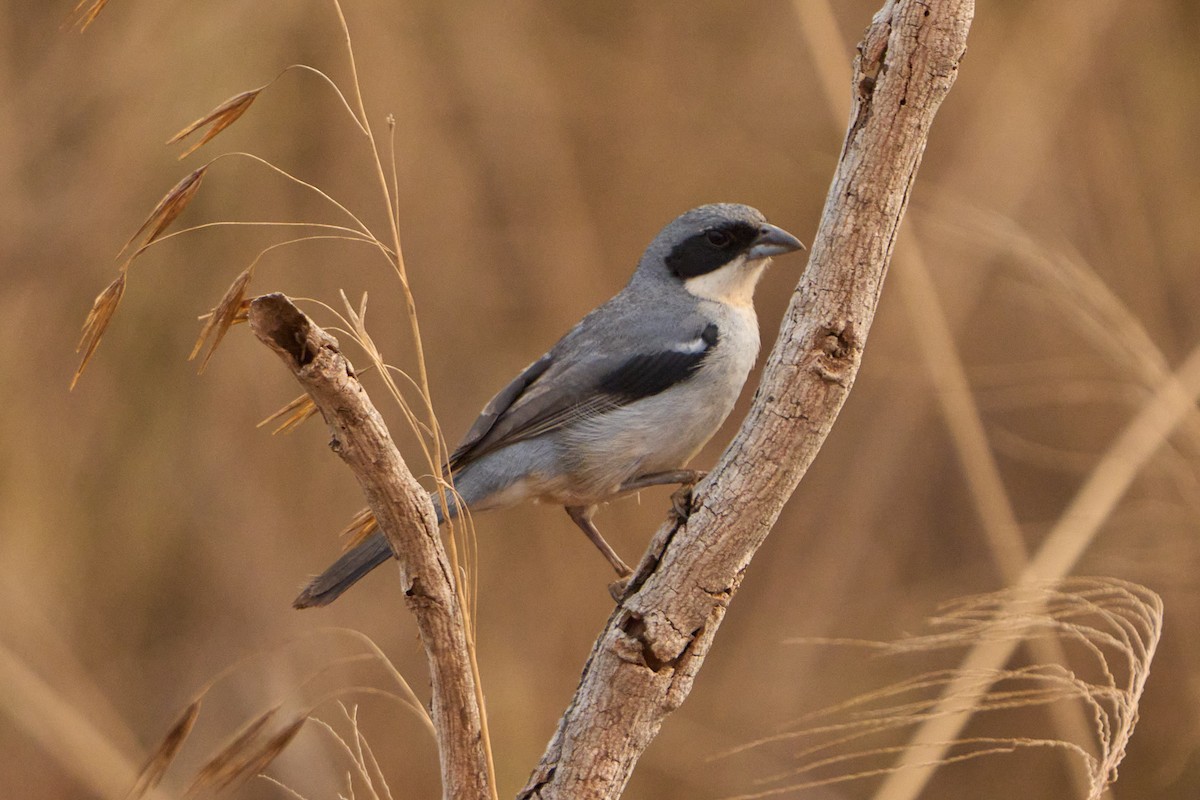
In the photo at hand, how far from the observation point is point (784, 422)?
206 centimetres

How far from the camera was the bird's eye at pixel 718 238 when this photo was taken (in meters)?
4.23

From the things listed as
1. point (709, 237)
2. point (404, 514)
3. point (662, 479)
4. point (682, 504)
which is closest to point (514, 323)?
point (709, 237)

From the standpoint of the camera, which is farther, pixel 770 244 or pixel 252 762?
pixel 770 244

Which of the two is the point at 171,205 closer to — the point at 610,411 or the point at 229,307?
the point at 229,307

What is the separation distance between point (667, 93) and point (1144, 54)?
2.30 meters

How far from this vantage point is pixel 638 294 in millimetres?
4297

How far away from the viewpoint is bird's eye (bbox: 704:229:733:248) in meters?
4.23

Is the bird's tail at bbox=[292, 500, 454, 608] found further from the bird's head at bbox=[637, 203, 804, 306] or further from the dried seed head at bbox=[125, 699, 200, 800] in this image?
the bird's head at bbox=[637, 203, 804, 306]

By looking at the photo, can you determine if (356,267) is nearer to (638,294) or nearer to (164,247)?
(164,247)

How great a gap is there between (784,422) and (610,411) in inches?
73.3

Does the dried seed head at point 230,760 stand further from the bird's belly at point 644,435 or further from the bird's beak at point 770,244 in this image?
the bird's beak at point 770,244

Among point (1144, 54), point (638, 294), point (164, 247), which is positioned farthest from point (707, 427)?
point (1144, 54)

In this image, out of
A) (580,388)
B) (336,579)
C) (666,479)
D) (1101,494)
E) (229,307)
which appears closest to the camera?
(229,307)

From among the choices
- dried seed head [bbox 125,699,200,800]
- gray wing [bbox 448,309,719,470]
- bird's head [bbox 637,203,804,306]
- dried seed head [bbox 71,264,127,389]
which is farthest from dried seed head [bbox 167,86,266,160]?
bird's head [bbox 637,203,804,306]
